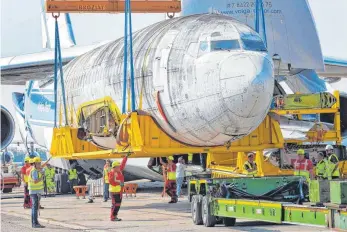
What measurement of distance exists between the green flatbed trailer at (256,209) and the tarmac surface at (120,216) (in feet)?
0.88

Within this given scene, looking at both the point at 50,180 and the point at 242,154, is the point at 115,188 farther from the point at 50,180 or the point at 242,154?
the point at 50,180

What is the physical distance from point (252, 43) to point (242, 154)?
4.31 m

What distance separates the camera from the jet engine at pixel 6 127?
26.5 metres

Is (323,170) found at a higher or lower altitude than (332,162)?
lower

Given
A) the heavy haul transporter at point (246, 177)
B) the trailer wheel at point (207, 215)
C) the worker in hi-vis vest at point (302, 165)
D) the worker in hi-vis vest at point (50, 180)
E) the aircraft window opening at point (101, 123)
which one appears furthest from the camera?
the worker in hi-vis vest at point (50, 180)

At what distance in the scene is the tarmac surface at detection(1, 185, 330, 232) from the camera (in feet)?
47.7

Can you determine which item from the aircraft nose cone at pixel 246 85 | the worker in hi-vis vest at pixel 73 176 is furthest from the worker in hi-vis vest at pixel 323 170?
the worker in hi-vis vest at pixel 73 176

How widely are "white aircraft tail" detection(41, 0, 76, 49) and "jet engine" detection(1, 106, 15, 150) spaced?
7061 millimetres

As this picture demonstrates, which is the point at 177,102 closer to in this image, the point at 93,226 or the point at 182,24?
the point at 182,24

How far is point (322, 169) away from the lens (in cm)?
1593

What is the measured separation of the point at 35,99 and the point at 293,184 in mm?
13756

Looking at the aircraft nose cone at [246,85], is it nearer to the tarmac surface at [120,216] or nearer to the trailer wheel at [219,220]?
the tarmac surface at [120,216]

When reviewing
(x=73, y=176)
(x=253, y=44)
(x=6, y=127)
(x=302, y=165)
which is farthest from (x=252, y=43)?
(x=73, y=176)

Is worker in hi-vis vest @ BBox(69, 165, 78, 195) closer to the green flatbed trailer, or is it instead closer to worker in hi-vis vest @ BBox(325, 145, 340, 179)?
worker in hi-vis vest @ BBox(325, 145, 340, 179)
